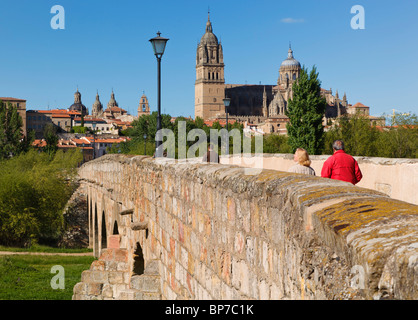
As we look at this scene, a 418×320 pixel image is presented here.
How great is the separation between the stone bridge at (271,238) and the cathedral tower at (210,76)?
14924cm

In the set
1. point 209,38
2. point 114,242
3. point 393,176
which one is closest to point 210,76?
point 209,38

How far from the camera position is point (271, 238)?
335 cm

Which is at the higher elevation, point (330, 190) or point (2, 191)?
point (330, 190)

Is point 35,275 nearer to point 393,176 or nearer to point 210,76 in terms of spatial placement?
point 393,176

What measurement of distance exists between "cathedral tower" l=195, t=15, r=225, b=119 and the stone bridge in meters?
149

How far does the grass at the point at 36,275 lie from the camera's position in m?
23.0

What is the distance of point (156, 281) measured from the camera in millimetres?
7617

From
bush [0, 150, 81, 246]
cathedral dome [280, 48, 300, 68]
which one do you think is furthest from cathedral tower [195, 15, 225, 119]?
bush [0, 150, 81, 246]

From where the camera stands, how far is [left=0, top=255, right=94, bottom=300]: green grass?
23.0 metres

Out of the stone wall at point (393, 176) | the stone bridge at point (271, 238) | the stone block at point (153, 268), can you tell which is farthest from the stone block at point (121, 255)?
the stone wall at point (393, 176)
